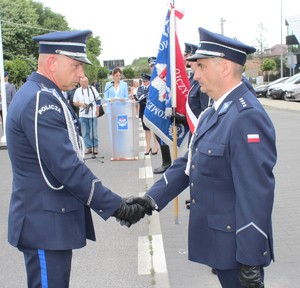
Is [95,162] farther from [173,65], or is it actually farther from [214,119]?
[214,119]

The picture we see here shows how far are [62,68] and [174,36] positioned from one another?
3.12 meters

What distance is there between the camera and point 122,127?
10.6m

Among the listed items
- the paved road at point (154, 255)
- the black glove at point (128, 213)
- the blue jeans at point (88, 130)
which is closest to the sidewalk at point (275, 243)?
the paved road at point (154, 255)

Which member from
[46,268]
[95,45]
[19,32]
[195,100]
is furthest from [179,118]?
[95,45]

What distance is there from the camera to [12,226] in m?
2.67

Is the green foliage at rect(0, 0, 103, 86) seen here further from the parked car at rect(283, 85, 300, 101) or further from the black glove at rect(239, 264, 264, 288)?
the black glove at rect(239, 264, 264, 288)

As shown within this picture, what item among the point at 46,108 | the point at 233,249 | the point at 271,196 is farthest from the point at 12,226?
the point at 271,196

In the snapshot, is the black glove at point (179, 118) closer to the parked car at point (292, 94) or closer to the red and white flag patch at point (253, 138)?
the red and white flag patch at point (253, 138)

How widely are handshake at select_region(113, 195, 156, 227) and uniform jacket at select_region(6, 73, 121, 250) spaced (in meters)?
0.11

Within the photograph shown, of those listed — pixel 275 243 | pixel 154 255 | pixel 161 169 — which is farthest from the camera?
pixel 161 169

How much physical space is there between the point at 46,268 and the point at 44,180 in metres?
0.50

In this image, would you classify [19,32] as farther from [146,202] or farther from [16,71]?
[146,202]

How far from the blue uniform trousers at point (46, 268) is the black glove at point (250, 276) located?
104 cm

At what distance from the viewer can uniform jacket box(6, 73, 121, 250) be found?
2.48 metres
